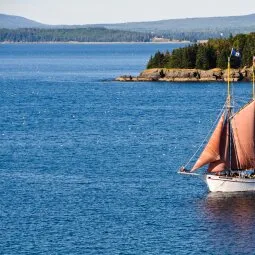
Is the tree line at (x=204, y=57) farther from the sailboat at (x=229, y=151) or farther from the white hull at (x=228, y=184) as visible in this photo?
the white hull at (x=228, y=184)

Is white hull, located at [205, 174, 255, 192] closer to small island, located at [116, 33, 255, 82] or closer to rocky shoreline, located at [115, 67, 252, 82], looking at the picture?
rocky shoreline, located at [115, 67, 252, 82]

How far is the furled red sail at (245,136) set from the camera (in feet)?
247

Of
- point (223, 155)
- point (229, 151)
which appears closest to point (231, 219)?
point (223, 155)

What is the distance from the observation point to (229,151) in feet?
245

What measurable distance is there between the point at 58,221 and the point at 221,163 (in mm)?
14349

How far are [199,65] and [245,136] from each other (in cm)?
10507

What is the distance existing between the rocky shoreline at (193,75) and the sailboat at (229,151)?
95641 mm

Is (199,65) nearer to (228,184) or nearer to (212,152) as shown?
(212,152)

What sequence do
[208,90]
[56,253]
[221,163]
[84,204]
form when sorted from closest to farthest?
[56,253] < [84,204] < [221,163] < [208,90]

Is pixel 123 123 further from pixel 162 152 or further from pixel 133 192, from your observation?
pixel 133 192

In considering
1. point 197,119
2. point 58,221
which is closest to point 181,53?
point 197,119

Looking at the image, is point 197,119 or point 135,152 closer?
point 135,152

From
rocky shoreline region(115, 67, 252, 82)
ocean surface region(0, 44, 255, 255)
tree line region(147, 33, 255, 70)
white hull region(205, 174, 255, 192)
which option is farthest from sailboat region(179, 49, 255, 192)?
tree line region(147, 33, 255, 70)

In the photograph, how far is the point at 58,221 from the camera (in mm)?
65188
